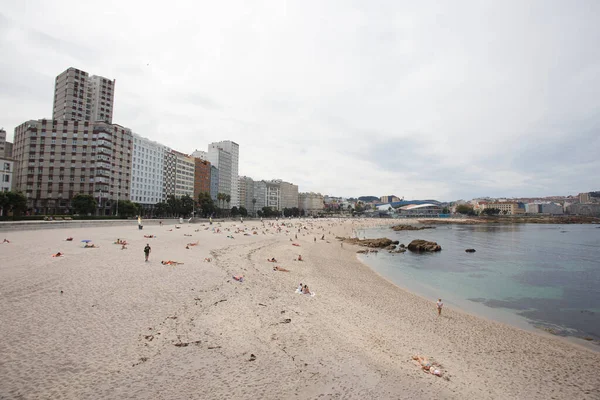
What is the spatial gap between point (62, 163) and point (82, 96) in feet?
103

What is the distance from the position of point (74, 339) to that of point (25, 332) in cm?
181

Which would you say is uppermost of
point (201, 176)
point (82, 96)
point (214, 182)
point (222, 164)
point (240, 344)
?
point (82, 96)

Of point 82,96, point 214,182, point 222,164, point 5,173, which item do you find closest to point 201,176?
point 214,182

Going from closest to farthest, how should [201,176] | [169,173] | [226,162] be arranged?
1. [169,173]
2. [201,176]
3. [226,162]

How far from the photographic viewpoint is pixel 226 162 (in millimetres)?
158625

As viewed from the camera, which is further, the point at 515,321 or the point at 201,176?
the point at 201,176

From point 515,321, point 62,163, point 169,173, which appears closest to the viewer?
point 515,321

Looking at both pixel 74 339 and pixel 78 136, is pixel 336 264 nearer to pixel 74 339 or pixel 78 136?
pixel 74 339

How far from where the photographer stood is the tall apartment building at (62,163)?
7781 cm

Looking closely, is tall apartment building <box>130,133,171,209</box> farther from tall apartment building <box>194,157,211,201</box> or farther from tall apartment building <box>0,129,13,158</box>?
tall apartment building <box>0,129,13,158</box>

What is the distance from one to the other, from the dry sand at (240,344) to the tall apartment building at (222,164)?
454ft

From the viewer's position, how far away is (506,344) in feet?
43.2

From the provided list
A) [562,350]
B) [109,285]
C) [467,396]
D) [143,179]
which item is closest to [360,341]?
[467,396]

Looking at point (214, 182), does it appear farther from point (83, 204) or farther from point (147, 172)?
point (83, 204)
